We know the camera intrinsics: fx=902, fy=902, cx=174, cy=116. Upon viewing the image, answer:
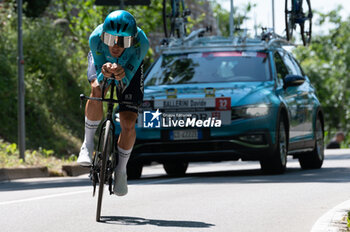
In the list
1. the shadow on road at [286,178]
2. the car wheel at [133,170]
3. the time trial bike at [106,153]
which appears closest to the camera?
the time trial bike at [106,153]

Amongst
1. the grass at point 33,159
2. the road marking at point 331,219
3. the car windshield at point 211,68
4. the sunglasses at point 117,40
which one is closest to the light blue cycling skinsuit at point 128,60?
the sunglasses at point 117,40

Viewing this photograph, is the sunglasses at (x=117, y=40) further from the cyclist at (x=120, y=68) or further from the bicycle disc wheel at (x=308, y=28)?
the bicycle disc wheel at (x=308, y=28)

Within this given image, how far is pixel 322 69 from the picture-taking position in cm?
6469

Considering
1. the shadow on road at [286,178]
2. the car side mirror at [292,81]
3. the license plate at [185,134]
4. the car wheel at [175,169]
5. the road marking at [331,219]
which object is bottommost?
the car wheel at [175,169]

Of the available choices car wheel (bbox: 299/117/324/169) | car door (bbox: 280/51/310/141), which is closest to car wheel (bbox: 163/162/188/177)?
car wheel (bbox: 299/117/324/169)

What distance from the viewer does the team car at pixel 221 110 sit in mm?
12227

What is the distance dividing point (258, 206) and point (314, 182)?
2.97 meters

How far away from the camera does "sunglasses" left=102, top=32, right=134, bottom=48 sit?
24.1 ft

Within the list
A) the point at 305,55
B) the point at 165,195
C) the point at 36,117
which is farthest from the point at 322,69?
the point at 165,195

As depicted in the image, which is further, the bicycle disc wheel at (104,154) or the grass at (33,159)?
the grass at (33,159)

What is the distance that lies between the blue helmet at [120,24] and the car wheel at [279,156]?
5470mm

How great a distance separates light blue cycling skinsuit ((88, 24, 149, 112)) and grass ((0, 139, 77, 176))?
796cm

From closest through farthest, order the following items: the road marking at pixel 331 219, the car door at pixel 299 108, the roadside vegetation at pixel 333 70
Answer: the road marking at pixel 331 219
the car door at pixel 299 108
the roadside vegetation at pixel 333 70

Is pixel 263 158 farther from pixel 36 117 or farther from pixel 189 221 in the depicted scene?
pixel 36 117
